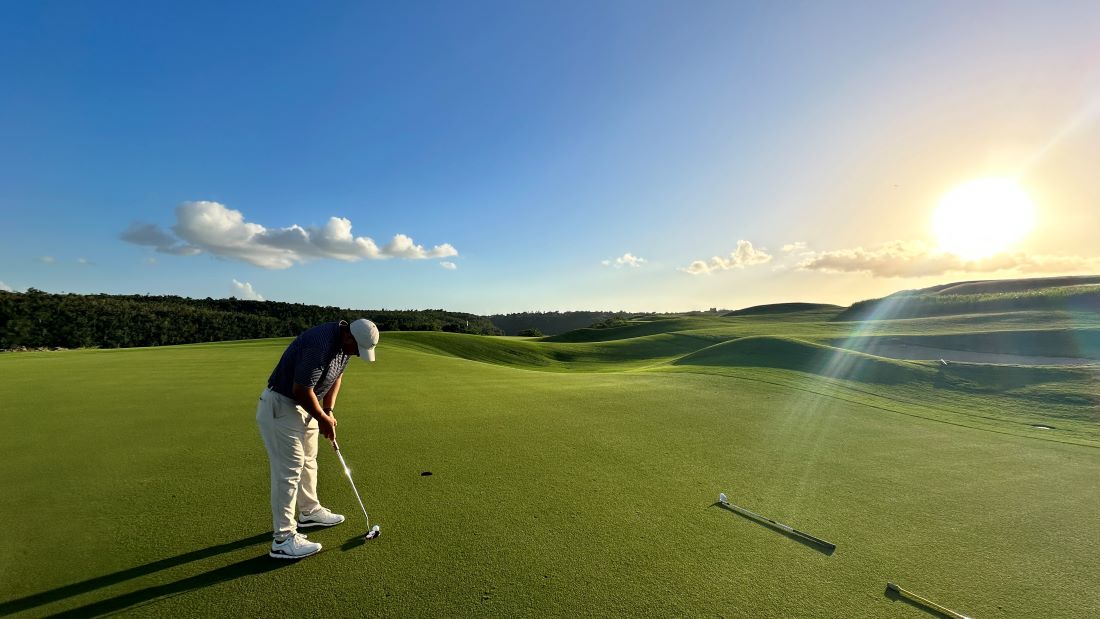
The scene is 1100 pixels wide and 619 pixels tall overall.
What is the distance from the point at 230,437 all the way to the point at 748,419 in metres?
8.49

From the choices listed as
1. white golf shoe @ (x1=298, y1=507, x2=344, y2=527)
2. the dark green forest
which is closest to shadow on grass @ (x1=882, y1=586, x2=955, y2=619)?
white golf shoe @ (x1=298, y1=507, x2=344, y2=527)

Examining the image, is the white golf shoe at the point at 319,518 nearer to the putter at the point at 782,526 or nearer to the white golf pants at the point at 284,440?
the white golf pants at the point at 284,440

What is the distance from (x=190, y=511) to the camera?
13.3 feet

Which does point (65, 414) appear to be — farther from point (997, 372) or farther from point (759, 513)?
point (997, 372)

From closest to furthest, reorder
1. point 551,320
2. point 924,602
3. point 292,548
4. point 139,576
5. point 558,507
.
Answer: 1. point 924,602
2. point 139,576
3. point 292,548
4. point 558,507
5. point 551,320

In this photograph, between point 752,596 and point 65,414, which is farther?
point 65,414

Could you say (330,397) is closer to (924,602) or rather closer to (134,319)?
(924,602)

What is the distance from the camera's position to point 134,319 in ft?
164

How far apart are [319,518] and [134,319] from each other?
64.8m

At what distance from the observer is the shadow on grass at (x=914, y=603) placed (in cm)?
282

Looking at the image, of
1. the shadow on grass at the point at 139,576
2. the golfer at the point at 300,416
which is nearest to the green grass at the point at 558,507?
the shadow on grass at the point at 139,576

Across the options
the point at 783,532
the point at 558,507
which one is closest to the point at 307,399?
the point at 558,507

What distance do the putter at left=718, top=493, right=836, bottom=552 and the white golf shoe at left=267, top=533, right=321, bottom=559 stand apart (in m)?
3.75

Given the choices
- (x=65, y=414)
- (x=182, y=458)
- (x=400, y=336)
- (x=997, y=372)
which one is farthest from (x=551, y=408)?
(x=400, y=336)
